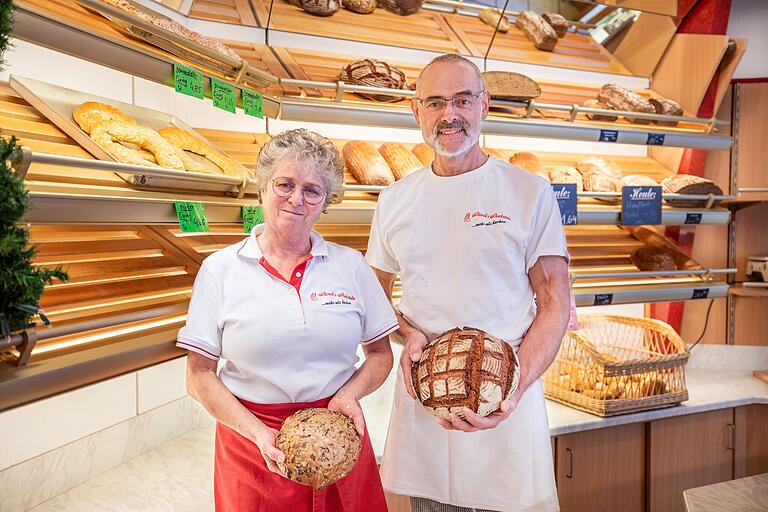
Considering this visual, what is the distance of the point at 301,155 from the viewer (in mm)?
1463

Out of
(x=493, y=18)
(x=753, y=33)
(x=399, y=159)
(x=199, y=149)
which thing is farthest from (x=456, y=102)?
(x=753, y=33)

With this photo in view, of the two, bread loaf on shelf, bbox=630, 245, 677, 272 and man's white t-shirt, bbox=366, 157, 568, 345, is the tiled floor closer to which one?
man's white t-shirt, bbox=366, 157, 568, 345

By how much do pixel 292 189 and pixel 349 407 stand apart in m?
0.51

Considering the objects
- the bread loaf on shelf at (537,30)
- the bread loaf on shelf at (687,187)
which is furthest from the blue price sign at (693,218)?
the bread loaf on shelf at (537,30)

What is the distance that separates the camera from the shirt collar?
1497 mm

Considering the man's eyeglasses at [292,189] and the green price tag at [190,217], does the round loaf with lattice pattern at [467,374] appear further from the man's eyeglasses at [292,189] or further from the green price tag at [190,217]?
the green price tag at [190,217]

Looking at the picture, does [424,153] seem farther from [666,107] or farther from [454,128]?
[666,107]

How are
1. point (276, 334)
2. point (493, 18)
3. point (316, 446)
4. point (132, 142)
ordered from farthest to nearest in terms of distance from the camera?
point (493, 18)
point (132, 142)
point (276, 334)
point (316, 446)

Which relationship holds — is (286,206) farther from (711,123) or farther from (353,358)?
(711,123)

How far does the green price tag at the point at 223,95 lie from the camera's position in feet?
6.01

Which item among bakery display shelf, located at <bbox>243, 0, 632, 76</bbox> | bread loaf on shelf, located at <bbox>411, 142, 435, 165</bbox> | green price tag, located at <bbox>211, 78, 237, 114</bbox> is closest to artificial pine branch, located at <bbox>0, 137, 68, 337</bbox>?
green price tag, located at <bbox>211, 78, 237, 114</bbox>

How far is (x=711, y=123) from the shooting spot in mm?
3424

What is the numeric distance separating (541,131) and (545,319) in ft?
4.69

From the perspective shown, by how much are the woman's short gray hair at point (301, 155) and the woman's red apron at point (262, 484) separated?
53 cm
